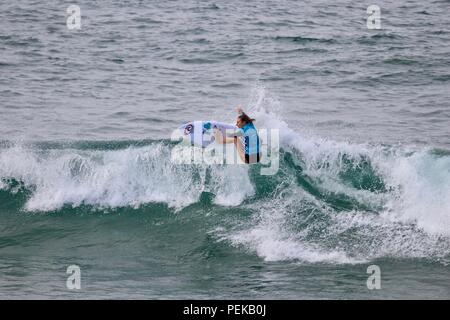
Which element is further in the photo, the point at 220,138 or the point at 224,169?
the point at 224,169

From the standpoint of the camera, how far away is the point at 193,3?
2764 cm

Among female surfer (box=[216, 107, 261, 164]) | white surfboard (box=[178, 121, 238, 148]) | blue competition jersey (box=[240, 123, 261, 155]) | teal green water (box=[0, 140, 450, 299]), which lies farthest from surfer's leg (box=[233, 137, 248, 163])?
teal green water (box=[0, 140, 450, 299])

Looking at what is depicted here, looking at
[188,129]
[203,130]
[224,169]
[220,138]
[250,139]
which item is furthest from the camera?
[224,169]

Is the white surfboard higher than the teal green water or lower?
higher

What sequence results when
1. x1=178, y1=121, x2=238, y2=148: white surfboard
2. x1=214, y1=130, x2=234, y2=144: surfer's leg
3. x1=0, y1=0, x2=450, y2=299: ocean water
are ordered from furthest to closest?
x1=178, y1=121, x2=238, y2=148: white surfboard
x1=214, y1=130, x2=234, y2=144: surfer's leg
x1=0, y1=0, x2=450, y2=299: ocean water

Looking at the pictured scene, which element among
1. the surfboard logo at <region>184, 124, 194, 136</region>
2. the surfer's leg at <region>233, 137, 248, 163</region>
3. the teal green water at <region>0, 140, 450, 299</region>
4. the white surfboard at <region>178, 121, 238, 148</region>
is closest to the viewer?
the teal green water at <region>0, 140, 450, 299</region>

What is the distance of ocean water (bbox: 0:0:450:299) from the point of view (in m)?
12.3

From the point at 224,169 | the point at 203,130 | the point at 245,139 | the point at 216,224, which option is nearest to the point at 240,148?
the point at 245,139

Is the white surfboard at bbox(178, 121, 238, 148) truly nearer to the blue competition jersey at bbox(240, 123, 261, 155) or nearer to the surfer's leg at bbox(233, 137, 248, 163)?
the surfer's leg at bbox(233, 137, 248, 163)

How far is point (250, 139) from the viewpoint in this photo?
13.5m

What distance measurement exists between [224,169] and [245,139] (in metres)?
1.88

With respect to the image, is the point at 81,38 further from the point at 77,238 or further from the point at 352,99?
the point at 77,238

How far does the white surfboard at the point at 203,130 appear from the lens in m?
14.6

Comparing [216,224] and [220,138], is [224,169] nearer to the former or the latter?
[220,138]
